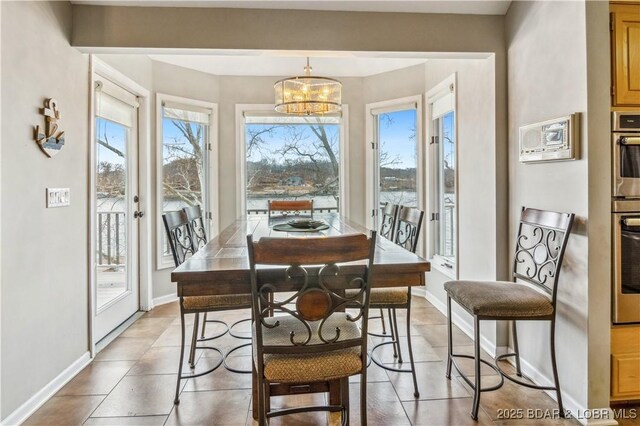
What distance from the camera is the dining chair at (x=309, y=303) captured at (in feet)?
4.58

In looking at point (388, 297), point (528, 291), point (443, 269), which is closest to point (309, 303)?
point (388, 297)

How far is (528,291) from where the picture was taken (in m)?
2.12

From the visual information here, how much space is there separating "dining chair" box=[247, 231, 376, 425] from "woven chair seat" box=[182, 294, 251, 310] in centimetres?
69

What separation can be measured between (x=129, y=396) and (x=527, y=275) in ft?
8.14

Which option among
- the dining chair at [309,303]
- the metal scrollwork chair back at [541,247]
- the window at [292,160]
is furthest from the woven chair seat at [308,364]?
the window at [292,160]

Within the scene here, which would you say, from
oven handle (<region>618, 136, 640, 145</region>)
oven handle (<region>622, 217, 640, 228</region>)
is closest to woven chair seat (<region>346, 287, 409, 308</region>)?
oven handle (<region>622, 217, 640, 228</region>)

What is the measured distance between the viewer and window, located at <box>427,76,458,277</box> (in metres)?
3.73

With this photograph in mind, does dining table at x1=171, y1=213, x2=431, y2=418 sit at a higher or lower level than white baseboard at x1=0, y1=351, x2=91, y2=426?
higher

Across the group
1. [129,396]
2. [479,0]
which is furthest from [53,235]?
[479,0]

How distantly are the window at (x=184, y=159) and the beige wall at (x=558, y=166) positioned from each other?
3.12m

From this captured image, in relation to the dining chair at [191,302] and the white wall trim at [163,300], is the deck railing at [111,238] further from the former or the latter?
the dining chair at [191,302]

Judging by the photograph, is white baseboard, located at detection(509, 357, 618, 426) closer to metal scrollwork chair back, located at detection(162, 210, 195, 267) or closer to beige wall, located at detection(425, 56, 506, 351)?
beige wall, located at detection(425, 56, 506, 351)

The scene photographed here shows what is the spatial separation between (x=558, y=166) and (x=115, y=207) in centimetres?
343

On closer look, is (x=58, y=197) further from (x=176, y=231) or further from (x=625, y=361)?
(x=625, y=361)
